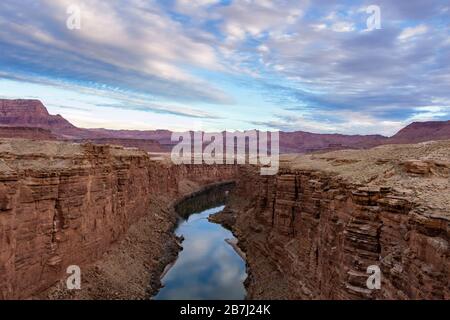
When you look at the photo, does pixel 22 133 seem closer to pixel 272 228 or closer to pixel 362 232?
pixel 272 228

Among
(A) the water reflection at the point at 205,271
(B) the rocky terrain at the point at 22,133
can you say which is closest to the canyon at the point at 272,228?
(A) the water reflection at the point at 205,271

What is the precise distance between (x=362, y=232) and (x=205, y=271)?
24334 millimetres

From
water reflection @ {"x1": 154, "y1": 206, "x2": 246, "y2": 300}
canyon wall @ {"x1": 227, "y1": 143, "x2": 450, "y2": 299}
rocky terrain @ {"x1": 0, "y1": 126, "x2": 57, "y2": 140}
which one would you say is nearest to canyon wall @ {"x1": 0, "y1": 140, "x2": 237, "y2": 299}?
water reflection @ {"x1": 154, "y1": 206, "x2": 246, "y2": 300}

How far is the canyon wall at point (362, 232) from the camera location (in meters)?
10.7

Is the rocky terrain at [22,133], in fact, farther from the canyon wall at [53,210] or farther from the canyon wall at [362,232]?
the canyon wall at [362,232]

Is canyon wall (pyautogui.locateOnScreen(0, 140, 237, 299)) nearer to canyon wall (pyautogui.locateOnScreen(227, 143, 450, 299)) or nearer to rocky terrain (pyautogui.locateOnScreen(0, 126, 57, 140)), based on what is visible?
canyon wall (pyautogui.locateOnScreen(227, 143, 450, 299))

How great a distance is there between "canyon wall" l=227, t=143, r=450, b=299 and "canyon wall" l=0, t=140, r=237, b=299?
1277 centimetres

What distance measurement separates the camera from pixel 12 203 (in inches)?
674

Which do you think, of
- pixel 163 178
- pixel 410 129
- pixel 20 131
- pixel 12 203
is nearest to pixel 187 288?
pixel 12 203

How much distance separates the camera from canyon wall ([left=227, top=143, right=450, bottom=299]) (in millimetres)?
10651

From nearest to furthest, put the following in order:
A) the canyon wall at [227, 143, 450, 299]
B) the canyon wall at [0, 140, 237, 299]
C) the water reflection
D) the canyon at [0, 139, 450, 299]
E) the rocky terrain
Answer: the canyon wall at [227, 143, 450, 299] < the canyon at [0, 139, 450, 299] < the canyon wall at [0, 140, 237, 299] < the water reflection < the rocky terrain

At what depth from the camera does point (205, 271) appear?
35500 mm
